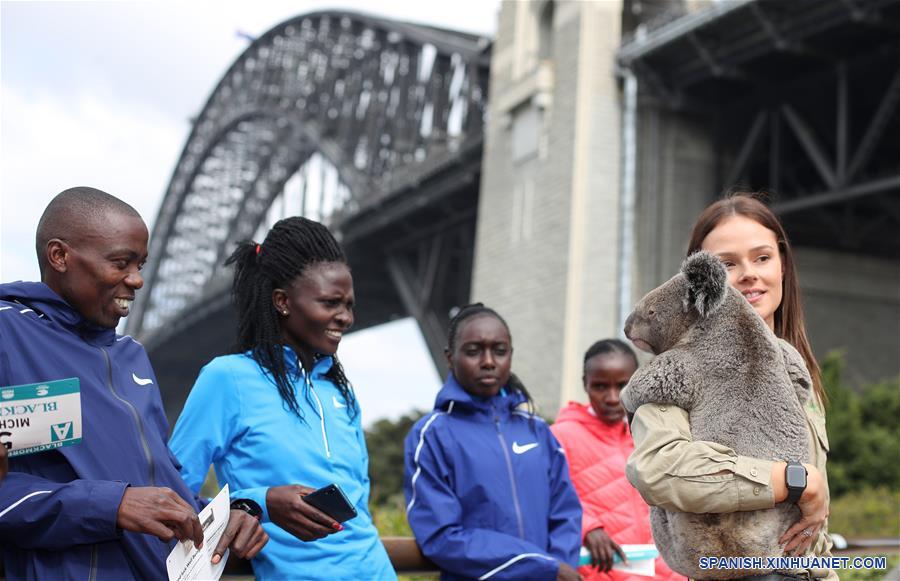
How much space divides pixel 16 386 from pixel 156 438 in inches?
16.7

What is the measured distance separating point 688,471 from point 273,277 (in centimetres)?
150

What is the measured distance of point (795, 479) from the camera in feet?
6.51

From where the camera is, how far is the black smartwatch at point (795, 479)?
1982mm

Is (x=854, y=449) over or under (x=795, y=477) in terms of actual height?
under

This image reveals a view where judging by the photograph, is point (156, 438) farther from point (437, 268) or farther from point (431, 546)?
point (437, 268)

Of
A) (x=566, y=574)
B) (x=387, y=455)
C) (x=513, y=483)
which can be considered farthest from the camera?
(x=387, y=455)

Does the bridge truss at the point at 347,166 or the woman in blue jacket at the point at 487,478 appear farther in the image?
the bridge truss at the point at 347,166

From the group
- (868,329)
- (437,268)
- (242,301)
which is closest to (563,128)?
(868,329)

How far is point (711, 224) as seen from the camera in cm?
253

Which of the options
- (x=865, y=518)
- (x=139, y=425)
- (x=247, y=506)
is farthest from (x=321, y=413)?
(x=865, y=518)

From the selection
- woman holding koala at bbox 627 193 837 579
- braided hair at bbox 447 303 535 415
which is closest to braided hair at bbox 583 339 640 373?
braided hair at bbox 447 303 535 415

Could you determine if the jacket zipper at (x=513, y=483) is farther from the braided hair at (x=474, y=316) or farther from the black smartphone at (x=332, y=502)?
the black smartphone at (x=332, y=502)

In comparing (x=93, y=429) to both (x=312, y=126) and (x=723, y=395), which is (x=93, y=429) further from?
(x=312, y=126)

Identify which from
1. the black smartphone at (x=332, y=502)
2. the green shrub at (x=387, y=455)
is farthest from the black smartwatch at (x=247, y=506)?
the green shrub at (x=387, y=455)
